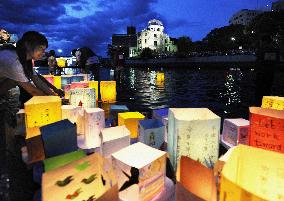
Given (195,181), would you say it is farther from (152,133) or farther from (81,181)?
(152,133)

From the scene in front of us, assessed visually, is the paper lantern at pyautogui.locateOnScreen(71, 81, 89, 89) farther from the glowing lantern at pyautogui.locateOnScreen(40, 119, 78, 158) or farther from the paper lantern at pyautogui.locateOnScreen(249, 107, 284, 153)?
the paper lantern at pyautogui.locateOnScreen(249, 107, 284, 153)

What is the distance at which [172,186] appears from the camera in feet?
7.74

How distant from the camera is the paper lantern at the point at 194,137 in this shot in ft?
8.29

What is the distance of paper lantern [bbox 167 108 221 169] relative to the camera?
2.53 m

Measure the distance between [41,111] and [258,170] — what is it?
288cm

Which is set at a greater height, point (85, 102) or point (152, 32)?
point (152, 32)

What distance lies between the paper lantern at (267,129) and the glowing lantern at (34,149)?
2429mm

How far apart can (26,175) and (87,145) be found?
846 mm

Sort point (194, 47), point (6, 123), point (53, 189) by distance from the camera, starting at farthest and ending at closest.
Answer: point (194, 47), point (6, 123), point (53, 189)

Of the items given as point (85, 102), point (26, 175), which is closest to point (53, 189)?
point (26, 175)

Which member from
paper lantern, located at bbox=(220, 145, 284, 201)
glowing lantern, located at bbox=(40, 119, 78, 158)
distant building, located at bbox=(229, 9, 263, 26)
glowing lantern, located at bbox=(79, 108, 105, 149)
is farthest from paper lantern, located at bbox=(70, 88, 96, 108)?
distant building, located at bbox=(229, 9, 263, 26)

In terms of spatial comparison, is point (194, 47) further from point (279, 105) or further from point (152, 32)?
point (279, 105)

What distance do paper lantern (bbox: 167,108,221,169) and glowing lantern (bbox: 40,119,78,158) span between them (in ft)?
3.58

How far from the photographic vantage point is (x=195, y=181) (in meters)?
1.79
